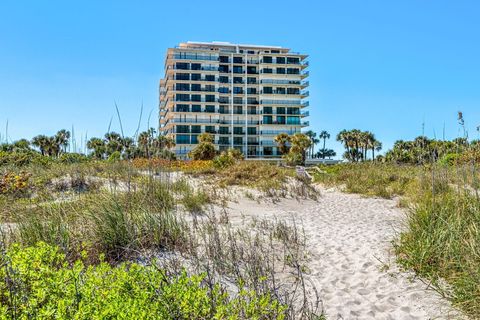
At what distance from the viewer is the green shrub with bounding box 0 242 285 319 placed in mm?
2799

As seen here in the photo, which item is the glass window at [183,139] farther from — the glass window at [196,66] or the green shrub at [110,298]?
the green shrub at [110,298]

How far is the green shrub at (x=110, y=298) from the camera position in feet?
9.18

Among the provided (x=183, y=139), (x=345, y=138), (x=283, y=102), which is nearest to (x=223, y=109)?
(x=183, y=139)

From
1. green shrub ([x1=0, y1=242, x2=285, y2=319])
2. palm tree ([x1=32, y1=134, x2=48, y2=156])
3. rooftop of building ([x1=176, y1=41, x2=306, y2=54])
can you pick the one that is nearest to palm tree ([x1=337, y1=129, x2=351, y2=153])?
rooftop of building ([x1=176, y1=41, x2=306, y2=54])

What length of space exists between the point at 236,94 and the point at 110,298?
272 ft

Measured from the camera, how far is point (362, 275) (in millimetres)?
5688

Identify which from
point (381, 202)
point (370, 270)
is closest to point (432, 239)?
point (370, 270)

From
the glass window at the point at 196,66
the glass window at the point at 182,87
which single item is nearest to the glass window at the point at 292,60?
the glass window at the point at 196,66

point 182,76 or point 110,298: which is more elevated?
point 182,76

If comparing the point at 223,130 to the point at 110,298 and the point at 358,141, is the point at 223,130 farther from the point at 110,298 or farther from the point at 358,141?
the point at 110,298

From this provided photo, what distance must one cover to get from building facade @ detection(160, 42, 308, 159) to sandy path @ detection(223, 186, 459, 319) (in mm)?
70172

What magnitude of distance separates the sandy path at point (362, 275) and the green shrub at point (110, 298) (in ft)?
5.79

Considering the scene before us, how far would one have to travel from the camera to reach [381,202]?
13.9 metres

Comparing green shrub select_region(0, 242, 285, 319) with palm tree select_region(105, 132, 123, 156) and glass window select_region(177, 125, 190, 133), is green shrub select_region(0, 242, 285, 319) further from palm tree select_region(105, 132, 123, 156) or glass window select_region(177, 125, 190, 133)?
glass window select_region(177, 125, 190, 133)
